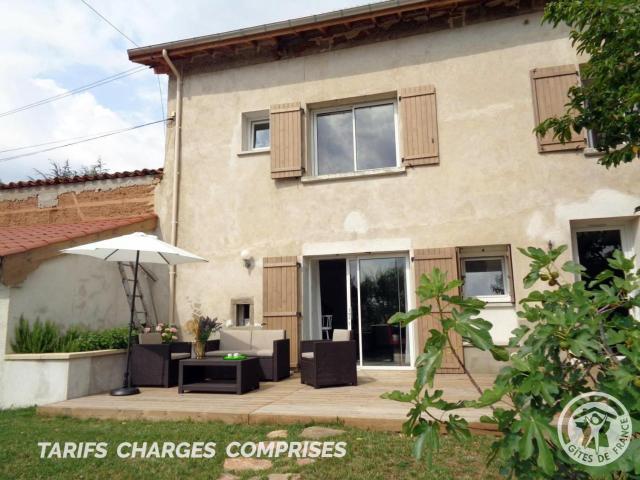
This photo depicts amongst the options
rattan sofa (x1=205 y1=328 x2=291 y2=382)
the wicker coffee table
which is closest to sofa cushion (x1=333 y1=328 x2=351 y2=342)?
rattan sofa (x1=205 y1=328 x2=291 y2=382)

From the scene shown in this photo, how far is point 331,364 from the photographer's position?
5840 millimetres

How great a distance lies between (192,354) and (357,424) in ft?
12.9

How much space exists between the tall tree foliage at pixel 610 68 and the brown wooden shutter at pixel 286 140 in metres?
4.76

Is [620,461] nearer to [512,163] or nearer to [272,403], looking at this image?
[272,403]

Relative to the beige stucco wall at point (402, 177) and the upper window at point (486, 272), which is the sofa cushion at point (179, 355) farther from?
the upper window at point (486, 272)

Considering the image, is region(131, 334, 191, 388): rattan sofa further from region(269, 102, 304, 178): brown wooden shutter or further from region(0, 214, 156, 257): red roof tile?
region(269, 102, 304, 178): brown wooden shutter

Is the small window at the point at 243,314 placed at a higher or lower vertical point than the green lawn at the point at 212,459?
higher

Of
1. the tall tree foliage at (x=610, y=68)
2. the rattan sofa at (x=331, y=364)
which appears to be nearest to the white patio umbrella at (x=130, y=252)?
the rattan sofa at (x=331, y=364)

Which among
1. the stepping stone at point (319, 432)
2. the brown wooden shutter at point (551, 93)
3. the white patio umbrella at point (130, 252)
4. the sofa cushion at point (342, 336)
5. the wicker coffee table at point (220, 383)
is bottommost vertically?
the stepping stone at point (319, 432)

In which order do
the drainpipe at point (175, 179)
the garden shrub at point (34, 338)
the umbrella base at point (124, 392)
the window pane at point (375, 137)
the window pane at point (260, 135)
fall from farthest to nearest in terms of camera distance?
the window pane at point (260, 135) < the drainpipe at point (175, 179) < the window pane at point (375, 137) < the garden shrub at point (34, 338) < the umbrella base at point (124, 392)

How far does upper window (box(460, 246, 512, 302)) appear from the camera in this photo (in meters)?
7.02

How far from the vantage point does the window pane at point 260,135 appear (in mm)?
8734

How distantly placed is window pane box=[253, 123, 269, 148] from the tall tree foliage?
579 centimetres

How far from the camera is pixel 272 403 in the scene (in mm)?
4820
